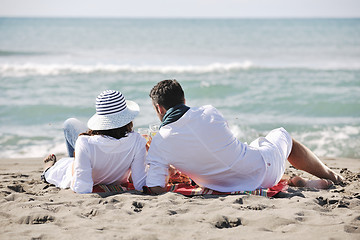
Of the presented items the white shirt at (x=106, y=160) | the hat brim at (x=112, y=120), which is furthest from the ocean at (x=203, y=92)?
the hat brim at (x=112, y=120)

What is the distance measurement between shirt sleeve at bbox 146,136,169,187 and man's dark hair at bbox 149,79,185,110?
35 centimetres

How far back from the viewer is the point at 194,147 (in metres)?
3.72

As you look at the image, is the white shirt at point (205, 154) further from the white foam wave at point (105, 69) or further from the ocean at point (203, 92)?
the white foam wave at point (105, 69)

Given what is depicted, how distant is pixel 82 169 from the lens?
389cm

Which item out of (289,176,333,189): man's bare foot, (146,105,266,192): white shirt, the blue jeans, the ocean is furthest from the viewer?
the ocean

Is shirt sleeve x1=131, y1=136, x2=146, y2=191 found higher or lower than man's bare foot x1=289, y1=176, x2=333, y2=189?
higher

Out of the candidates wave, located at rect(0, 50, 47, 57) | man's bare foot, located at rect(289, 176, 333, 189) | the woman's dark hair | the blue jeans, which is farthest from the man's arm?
wave, located at rect(0, 50, 47, 57)

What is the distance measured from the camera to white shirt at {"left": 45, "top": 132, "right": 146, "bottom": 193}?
3.90 m

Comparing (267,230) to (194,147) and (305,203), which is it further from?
(194,147)

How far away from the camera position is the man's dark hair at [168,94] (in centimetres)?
371

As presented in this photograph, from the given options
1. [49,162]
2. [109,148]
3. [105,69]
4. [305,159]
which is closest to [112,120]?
[109,148]

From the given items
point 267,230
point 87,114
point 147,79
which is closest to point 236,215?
point 267,230

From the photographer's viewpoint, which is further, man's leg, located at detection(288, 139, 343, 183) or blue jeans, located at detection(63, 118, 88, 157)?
blue jeans, located at detection(63, 118, 88, 157)

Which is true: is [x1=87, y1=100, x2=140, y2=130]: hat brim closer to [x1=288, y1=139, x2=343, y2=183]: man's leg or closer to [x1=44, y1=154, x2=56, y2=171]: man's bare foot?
[x1=44, y1=154, x2=56, y2=171]: man's bare foot
